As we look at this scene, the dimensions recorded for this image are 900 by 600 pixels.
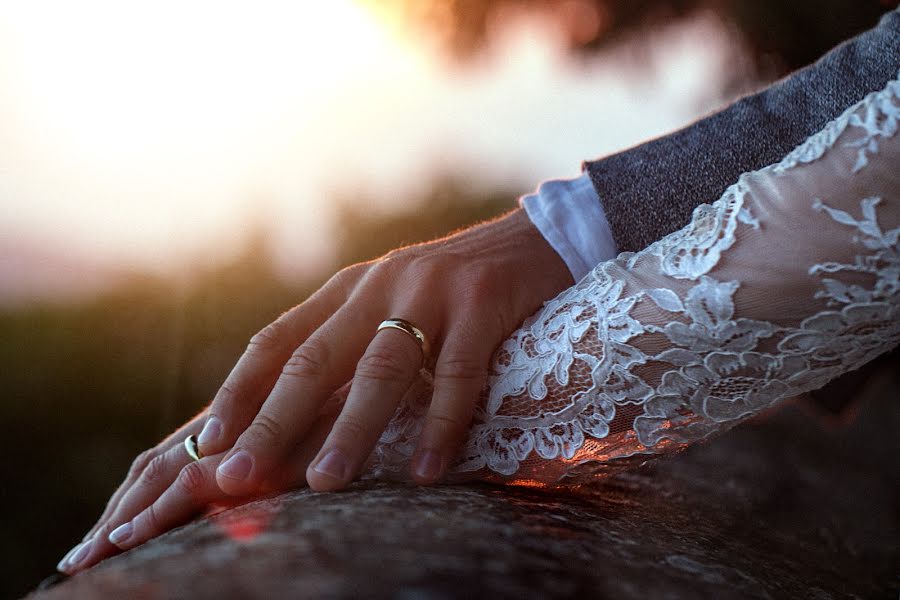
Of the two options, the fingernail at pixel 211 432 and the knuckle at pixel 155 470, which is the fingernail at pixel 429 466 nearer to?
the fingernail at pixel 211 432

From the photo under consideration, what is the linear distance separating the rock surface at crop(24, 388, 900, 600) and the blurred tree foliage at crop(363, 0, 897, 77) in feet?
11.0

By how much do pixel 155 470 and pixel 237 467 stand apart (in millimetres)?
297

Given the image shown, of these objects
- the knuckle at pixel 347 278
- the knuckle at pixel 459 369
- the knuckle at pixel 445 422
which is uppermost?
the knuckle at pixel 347 278

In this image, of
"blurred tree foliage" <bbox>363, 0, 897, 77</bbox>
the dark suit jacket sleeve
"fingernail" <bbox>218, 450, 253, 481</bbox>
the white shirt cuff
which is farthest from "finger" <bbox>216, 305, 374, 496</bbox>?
"blurred tree foliage" <bbox>363, 0, 897, 77</bbox>

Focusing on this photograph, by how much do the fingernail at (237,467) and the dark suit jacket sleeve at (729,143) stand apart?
82 cm

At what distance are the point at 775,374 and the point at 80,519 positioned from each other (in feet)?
9.78

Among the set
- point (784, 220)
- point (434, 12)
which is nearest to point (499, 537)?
point (784, 220)

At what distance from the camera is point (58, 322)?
3.30 meters

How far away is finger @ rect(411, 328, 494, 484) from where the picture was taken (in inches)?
43.6

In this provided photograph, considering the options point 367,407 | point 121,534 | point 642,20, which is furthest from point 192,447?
point 642,20

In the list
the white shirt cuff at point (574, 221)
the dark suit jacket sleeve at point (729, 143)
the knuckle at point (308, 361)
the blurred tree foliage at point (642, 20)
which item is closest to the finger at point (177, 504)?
the knuckle at point (308, 361)

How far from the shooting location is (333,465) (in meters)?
1.04

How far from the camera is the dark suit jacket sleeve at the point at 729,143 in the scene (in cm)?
123

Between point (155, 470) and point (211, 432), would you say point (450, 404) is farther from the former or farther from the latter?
point (155, 470)
